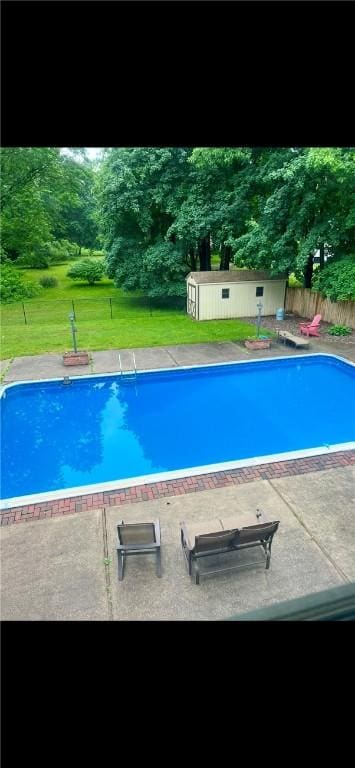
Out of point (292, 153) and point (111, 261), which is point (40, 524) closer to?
point (292, 153)

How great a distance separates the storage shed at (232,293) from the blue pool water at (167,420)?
6.00m

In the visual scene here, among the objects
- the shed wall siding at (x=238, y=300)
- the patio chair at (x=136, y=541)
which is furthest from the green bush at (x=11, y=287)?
the patio chair at (x=136, y=541)

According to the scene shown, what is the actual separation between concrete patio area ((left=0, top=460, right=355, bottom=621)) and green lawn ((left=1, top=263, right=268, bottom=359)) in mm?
9450

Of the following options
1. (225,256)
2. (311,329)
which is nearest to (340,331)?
(311,329)

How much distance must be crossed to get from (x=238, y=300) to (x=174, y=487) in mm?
13500

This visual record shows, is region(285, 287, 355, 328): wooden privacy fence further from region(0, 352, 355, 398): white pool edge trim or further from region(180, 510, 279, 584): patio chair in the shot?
region(180, 510, 279, 584): patio chair

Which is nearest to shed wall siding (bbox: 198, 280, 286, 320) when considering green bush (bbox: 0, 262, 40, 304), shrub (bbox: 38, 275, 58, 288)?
green bush (bbox: 0, 262, 40, 304)

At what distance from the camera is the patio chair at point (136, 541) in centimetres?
520

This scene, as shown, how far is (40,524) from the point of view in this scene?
243 inches

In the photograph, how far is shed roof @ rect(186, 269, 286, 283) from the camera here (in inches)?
733

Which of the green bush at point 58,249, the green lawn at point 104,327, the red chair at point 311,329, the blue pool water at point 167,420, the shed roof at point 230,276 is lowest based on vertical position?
the blue pool water at point 167,420

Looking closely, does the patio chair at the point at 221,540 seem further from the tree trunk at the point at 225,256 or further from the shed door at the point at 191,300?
the tree trunk at the point at 225,256
